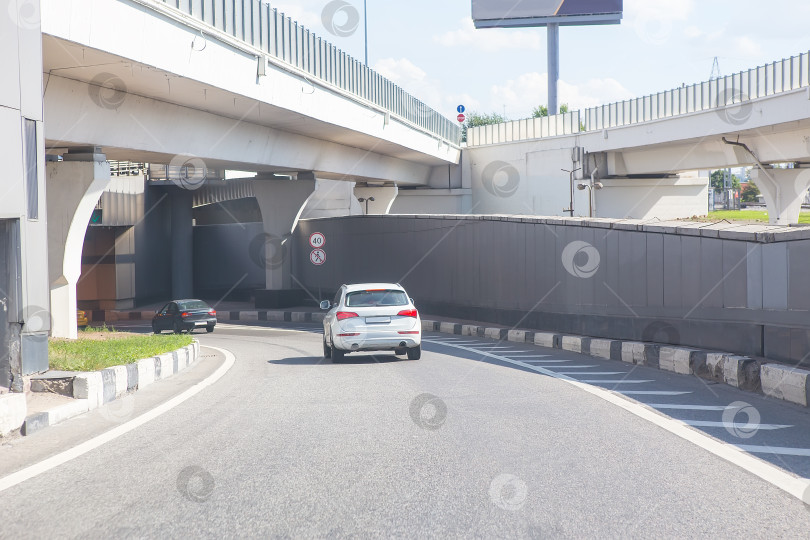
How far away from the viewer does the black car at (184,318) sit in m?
28.6

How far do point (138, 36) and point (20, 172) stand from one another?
6748 millimetres

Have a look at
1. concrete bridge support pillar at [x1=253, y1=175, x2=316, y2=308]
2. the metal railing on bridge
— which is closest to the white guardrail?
the metal railing on bridge

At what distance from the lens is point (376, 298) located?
16734 millimetres

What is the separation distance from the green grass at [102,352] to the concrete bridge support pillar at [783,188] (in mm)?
29846

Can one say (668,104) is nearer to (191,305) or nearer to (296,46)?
(296,46)

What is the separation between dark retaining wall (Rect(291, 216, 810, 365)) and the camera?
12.7 meters

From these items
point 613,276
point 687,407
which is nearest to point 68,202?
point 613,276

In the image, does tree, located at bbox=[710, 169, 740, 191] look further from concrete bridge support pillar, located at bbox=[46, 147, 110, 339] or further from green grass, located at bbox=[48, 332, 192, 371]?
green grass, located at bbox=[48, 332, 192, 371]

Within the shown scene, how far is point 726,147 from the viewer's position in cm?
3659

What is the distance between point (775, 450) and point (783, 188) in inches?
1420

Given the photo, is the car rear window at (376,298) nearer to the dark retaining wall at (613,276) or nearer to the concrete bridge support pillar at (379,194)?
the dark retaining wall at (613,276)

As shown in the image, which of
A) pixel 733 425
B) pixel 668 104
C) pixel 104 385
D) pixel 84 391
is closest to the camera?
pixel 733 425

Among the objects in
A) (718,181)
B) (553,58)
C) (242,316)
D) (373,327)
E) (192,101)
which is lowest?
(242,316)

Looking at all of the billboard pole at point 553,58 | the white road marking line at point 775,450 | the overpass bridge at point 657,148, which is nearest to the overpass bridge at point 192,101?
the overpass bridge at point 657,148
